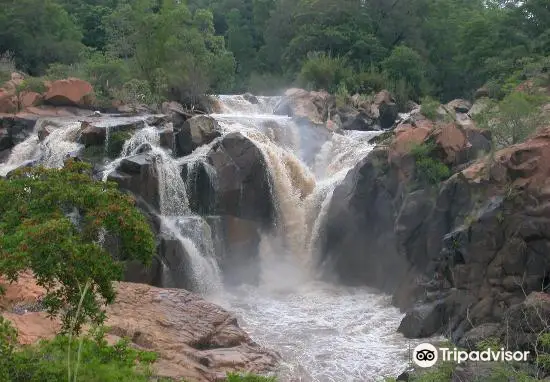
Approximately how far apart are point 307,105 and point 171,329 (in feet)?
63.3

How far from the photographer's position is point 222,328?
1252cm

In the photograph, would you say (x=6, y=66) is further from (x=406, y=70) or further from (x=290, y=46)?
(x=406, y=70)

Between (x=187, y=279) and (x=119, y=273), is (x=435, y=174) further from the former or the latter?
(x=119, y=273)

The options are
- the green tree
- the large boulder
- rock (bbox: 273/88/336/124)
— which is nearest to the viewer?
rock (bbox: 273/88/336/124)

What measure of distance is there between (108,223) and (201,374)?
316 cm

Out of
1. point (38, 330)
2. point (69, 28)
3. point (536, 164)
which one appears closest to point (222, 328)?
point (38, 330)

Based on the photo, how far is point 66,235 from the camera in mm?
7684

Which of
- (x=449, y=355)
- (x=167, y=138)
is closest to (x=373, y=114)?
(x=167, y=138)

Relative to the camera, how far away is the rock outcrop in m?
10.0

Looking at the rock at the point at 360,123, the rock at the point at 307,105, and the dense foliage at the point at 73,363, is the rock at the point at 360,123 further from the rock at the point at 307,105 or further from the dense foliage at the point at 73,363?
the dense foliage at the point at 73,363

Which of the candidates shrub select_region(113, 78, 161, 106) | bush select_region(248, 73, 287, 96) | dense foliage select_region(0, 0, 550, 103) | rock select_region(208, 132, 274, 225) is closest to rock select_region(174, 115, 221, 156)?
rock select_region(208, 132, 274, 225)

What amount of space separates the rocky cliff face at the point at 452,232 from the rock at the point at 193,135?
4.53 meters

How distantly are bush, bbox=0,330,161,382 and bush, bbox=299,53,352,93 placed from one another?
28389 millimetres

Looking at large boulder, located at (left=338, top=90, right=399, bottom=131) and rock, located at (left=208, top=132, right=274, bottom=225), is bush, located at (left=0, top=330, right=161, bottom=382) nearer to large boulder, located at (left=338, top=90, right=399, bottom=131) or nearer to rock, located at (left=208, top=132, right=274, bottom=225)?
rock, located at (left=208, top=132, right=274, bottom=225)
